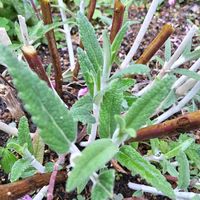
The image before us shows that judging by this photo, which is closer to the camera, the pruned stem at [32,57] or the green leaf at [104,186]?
the green leaf at [104,186]

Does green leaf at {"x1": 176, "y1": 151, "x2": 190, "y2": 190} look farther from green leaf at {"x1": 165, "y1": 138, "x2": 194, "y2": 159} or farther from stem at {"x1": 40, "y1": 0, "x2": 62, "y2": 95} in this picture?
stem at {"x1": 40, "y1": 0, "x2": 62, "y2": 95}

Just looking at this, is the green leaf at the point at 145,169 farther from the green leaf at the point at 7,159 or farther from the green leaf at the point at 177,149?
the green leaf at the point at 7,159

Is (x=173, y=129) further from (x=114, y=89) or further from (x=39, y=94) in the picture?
(x=39, y=94)

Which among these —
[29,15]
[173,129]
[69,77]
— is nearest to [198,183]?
[173,129]

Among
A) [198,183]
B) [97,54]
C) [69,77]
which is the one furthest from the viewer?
[69,77]

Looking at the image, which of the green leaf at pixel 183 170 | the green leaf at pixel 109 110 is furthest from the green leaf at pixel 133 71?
the green leaf at pixel 183 170

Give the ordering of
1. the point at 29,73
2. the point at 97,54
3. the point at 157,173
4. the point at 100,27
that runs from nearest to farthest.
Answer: the point at 29,73, the point at 157,173, the point at 97,54, the point at 100,27

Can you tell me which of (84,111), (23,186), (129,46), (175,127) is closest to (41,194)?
(23,186)
